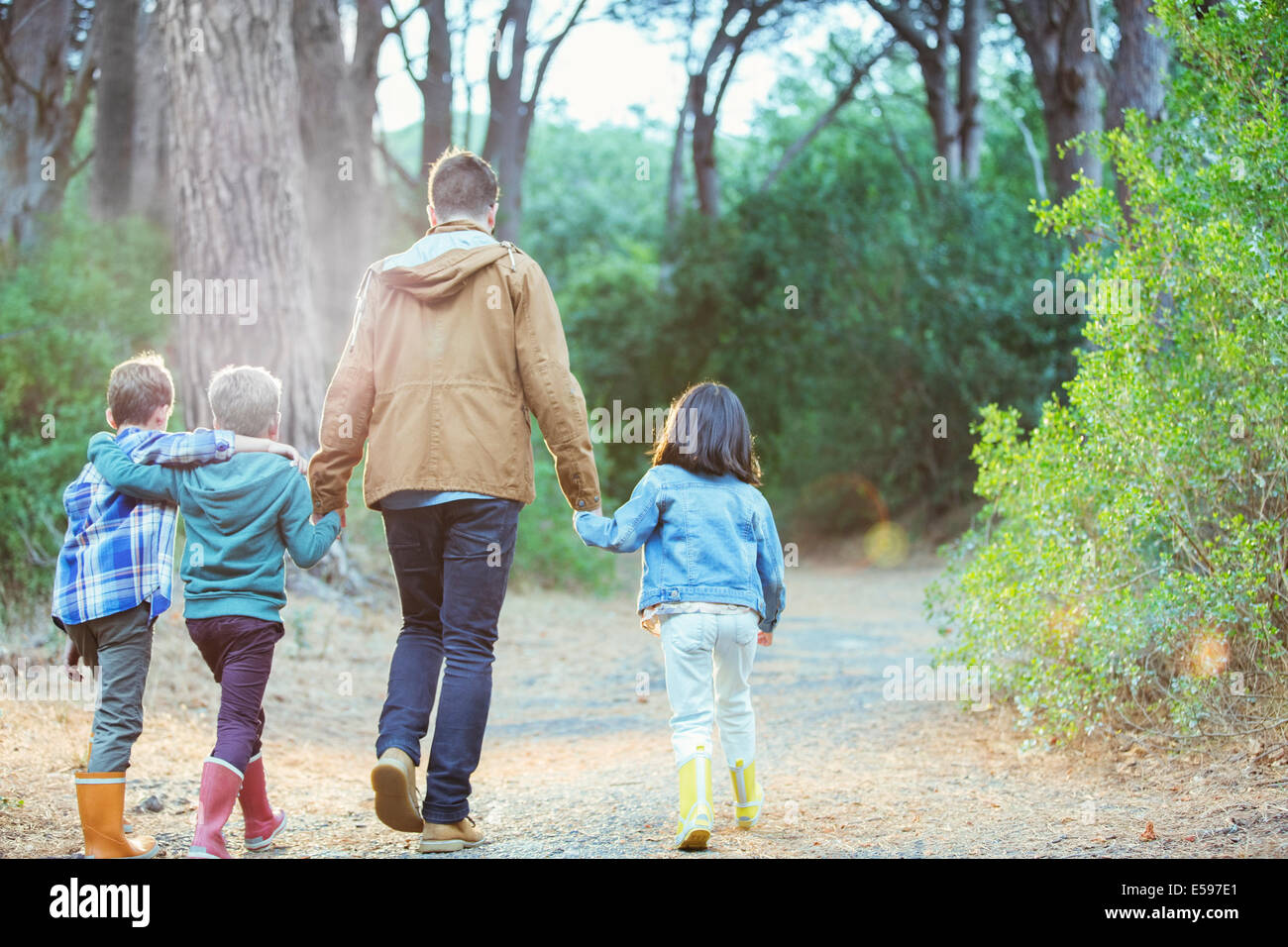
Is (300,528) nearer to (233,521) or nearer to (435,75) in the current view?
(233,521)

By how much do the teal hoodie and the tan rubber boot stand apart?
54 centimetres

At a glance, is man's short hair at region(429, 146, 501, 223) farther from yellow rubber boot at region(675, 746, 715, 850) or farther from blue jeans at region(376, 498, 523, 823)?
yellow rubber boot at region(675, 746, 715, 850)

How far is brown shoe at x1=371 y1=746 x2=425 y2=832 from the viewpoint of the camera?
3.70m

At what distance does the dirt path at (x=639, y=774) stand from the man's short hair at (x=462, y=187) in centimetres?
206

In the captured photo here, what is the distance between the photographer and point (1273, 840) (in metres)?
3.75

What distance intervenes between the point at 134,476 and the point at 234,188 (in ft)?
17.5

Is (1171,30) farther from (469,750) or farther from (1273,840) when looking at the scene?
(469,750)

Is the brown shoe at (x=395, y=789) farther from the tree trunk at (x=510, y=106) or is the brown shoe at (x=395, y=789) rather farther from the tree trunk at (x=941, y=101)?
the tree trunk at (x=941, y=101)

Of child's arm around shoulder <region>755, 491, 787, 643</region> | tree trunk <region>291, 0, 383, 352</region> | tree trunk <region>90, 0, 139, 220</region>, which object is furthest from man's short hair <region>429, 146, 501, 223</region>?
tree trunk <region>90, 0, 139, 220</region>

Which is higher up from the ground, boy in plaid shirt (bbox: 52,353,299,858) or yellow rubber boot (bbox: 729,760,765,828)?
boy in plaid shirt (bbox: 52,353,299,858)

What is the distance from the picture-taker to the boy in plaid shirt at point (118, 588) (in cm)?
373

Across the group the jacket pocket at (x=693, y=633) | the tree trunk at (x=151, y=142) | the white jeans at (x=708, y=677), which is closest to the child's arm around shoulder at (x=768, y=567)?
the white jeans at (x=708, y=677)

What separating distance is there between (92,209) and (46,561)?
21.2ft
